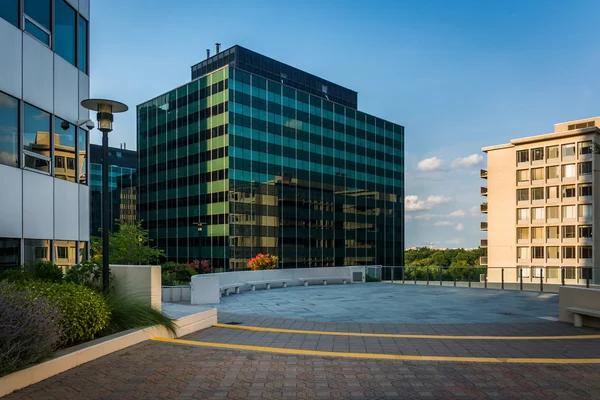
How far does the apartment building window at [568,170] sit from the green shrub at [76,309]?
82.3 m

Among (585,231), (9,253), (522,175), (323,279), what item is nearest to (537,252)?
(585,231)

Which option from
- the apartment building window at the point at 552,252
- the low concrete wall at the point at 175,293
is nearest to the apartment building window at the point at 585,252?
the apartment building window at the point at 552,252

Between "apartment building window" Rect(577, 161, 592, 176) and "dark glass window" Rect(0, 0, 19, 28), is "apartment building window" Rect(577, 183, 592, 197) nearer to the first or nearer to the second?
"apartment building window" Rect(577, 161, 592, 176)

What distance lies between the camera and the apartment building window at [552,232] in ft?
254

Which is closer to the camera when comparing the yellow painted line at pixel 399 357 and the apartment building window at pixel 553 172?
the yellow painted line at pixel 399 357

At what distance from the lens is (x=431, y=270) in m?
28.9

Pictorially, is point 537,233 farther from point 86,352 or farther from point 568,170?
point 86,352

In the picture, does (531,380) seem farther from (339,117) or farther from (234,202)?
(339,117)

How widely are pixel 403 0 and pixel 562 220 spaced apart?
67455 mm

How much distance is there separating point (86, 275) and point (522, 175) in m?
83.1

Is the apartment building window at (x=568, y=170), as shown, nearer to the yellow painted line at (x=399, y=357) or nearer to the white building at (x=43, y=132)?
the yellow painted line at (x=399, y=357)

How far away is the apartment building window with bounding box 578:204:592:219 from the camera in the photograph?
75000mm

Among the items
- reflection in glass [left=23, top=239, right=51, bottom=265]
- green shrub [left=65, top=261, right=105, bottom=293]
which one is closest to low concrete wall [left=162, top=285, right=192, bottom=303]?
reflection in glass [left=23, top=239, right=51, bottom=265]

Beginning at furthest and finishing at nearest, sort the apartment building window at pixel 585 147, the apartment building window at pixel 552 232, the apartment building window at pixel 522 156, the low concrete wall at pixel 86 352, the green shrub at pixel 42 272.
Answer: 1. the apartment building window at pixel 522 156
2. the apartment building window at pixel 552 232
3. the apartment building window at pixel 585 147
4. the green shrub at pixel 42 272
5. the low concrete wall at pixel 86 352
